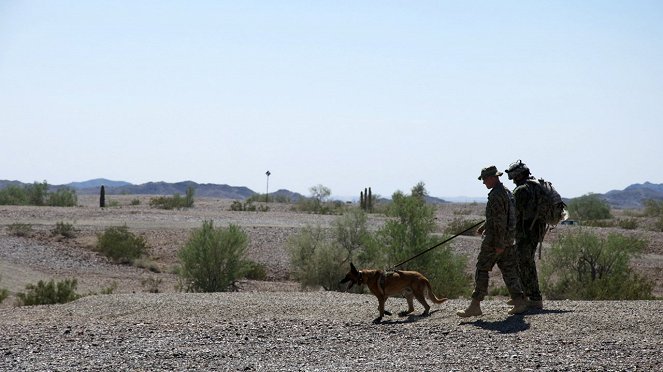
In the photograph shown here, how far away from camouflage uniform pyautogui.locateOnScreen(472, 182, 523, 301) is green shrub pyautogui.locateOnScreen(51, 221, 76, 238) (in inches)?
1038

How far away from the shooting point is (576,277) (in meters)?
24.8

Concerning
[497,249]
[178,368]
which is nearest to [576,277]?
[497,249]

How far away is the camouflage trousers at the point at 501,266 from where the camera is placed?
13.0 meters

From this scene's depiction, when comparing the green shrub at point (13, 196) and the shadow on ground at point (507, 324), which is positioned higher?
the green shrub at point (13, 196)

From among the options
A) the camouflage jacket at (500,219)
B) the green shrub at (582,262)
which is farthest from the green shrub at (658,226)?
the camouflage jacket at (500,219)

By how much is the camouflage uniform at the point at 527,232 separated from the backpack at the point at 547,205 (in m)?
→ 0.06

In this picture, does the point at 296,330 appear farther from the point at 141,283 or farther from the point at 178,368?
the point at 141,283

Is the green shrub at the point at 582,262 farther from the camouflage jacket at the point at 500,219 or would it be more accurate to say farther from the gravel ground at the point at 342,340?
the camouflage jacket at the point at 500,219

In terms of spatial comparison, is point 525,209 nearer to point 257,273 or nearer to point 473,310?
point 473,310

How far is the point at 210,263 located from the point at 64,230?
43.3 feet

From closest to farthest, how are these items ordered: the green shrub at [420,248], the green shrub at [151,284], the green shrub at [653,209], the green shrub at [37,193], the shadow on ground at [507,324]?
the shadow on ground at [507,324]
the green shrub at [420,248]
the green shrub at [151,284]
the green shrub at [37,193]
the green shrub at [653,209]

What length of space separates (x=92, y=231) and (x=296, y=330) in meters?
26.7

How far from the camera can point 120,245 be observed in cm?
3388

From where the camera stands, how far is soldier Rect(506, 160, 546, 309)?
45.2 feet
